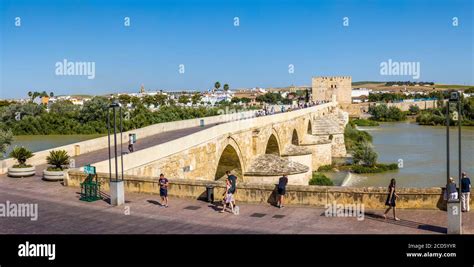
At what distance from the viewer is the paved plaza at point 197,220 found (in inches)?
299

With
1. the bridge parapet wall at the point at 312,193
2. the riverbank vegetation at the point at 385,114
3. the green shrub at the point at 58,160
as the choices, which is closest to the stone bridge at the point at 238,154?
the green shrub at the point at 58,160

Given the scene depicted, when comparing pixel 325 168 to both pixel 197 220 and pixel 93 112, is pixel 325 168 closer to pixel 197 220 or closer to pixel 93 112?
pixel 197 220

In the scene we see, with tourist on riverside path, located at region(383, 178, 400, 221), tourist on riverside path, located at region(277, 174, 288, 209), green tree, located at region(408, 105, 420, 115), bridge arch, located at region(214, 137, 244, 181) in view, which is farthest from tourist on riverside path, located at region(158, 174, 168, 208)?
green tree, located at region(408, 105, 420, 115)

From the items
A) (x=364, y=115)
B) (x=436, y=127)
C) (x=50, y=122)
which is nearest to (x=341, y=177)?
(x=50, y=122)

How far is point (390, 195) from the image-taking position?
8141 millimetres

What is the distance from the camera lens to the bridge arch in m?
19.1

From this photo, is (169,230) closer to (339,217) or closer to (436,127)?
(339,217)

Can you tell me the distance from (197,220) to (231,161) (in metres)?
11.5

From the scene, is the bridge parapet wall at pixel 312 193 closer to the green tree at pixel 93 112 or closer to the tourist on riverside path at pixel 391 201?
the tourist on riverside path at pixel 391 201

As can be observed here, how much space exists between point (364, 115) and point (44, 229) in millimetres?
82117

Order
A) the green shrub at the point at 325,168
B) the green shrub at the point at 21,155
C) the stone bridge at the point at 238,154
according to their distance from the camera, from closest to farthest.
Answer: the green shrub at the point at 21,155 < the stone bridge at the point at 238,154 < the green shrub at the point at 325,168

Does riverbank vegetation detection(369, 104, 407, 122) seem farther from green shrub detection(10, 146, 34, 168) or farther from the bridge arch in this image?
green shrub detection(10, 146, 34, 168)

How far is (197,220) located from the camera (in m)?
8.31

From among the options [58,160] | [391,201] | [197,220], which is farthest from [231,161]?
[391,201]
